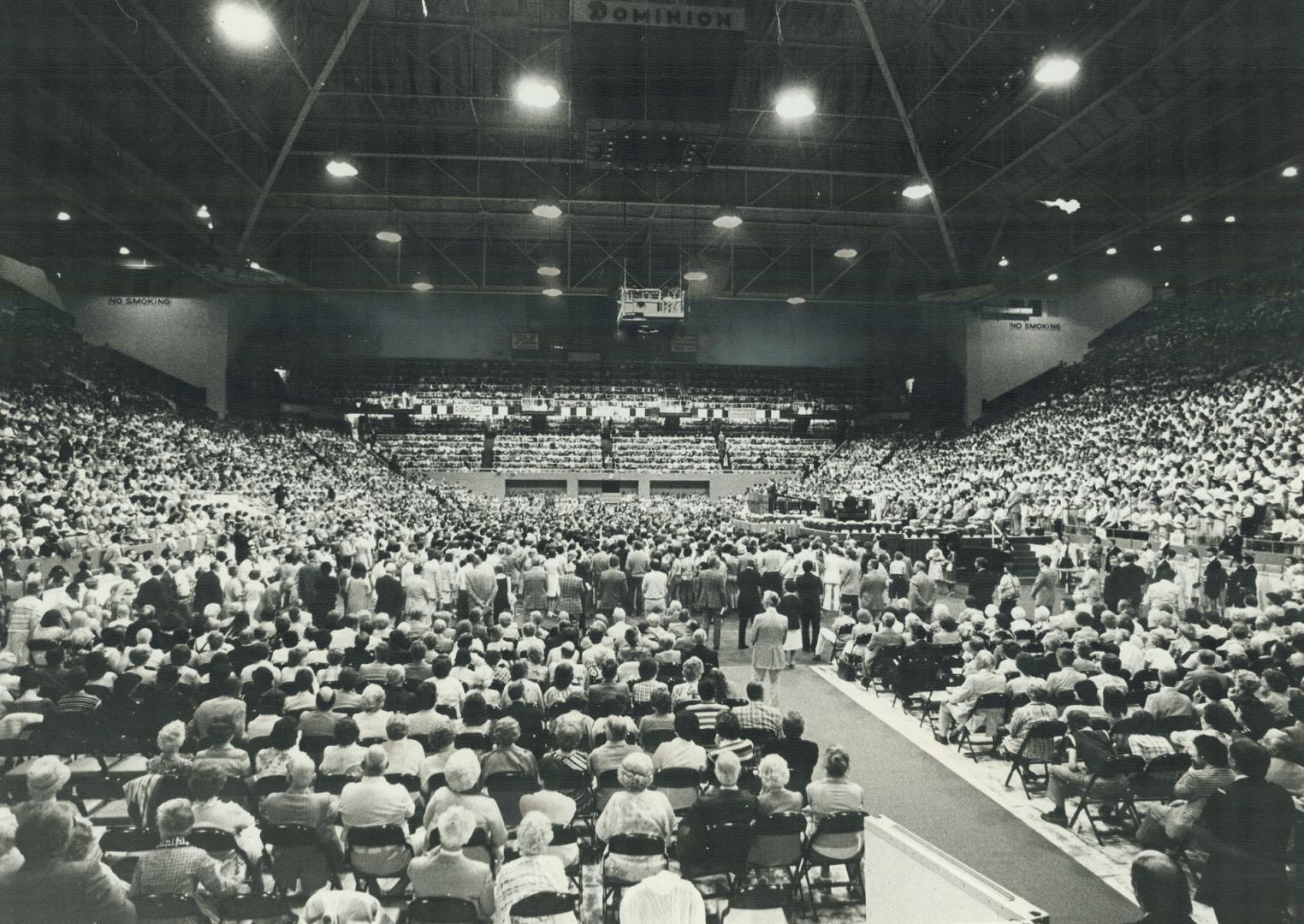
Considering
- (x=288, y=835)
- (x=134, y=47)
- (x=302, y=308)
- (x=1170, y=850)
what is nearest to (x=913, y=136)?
(x=134, y=47)

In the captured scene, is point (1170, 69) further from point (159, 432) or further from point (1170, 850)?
point (159, 432)

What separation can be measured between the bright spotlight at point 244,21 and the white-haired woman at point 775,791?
546 inches

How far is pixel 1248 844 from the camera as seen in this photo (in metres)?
4.04

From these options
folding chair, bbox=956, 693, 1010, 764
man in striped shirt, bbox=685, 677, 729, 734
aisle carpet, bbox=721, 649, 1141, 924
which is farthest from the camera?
folding chair, bbox=956, 693, 1010, 764

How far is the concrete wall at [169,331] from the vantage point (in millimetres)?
33188

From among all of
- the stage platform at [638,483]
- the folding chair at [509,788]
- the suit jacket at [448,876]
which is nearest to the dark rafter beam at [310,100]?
the folding chair at [509,788]

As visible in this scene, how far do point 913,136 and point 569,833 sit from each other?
57.9 ft

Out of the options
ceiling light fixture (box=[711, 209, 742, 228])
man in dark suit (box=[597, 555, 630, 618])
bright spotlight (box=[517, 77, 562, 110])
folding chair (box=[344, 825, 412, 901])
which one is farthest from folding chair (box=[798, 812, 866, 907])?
ceiling light fixture (box=[711, 209, 742, 228])

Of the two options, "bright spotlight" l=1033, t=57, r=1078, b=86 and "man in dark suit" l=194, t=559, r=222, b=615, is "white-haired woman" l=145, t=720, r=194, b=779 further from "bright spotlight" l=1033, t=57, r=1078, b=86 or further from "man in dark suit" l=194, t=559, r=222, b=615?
"bright spotlight" l=1033, t=57, r=1078, b=86

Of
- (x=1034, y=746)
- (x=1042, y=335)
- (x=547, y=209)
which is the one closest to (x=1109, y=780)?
(x=1034, y=746)

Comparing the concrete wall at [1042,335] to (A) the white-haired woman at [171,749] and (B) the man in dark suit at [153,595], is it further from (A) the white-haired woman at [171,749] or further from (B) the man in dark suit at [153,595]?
(A) the white-haired woman at [171,749]

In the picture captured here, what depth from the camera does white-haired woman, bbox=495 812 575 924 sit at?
12.2 ft

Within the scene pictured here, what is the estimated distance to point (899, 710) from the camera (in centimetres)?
902

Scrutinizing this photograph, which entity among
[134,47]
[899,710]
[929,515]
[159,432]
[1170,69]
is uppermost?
[1170,69]
